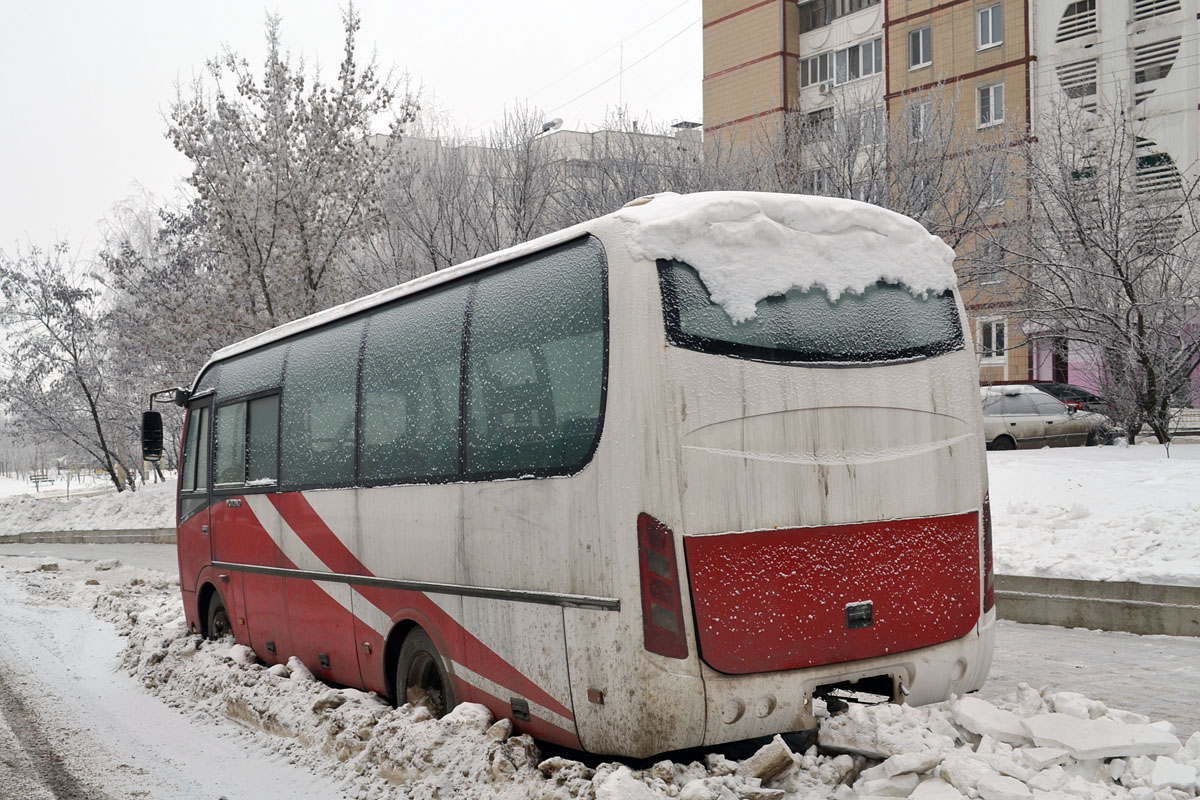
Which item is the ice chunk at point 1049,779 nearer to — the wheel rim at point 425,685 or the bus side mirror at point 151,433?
the wheel rim at point 425,685

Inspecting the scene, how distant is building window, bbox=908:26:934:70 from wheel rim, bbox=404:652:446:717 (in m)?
39.5

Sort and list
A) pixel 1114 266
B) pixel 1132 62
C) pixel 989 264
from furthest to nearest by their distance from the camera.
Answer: pixel 1132 62 < pixel 989 264 < pixel 1114 266

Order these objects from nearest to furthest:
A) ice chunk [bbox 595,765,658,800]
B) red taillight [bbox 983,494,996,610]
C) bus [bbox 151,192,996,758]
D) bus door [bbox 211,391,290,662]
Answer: ice chunk [bbox 595,765,658,800] < bus [bbox 151,192,996,758] < red taillight [bbox 983,494,996,610] < bus door [bbox 211,391,290,662]

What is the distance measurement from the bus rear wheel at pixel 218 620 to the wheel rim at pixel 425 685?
3.61 meters

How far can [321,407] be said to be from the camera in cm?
771

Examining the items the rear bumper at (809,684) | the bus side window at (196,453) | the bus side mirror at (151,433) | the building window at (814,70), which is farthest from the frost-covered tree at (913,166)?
the building window at (814,70)

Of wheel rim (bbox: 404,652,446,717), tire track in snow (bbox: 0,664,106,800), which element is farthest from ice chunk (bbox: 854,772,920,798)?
tire track in snow (bbox: 0,664,106,800)

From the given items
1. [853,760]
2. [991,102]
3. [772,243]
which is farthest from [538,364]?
[991,102]

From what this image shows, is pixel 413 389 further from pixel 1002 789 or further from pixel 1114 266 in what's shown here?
pixel 1114 266

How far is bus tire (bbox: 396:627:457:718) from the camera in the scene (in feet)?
20.4

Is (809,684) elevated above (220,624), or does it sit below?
above

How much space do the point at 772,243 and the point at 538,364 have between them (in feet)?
4.11

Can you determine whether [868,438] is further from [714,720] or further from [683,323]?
[714,720]

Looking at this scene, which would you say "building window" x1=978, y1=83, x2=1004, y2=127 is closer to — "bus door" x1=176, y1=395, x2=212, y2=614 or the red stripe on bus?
"bus door" x1=176, y1=395, x2=212, y2=614
